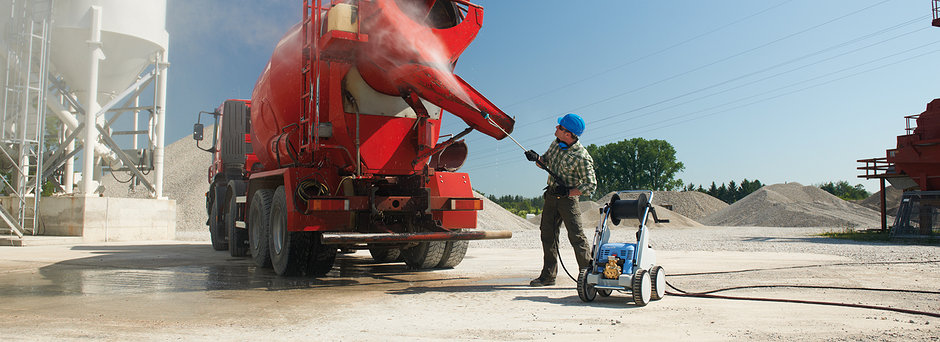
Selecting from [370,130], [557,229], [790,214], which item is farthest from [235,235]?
[790,214]

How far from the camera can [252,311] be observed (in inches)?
190

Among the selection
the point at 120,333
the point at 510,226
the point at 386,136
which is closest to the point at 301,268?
the point at 386,136

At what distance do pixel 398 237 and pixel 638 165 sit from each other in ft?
243

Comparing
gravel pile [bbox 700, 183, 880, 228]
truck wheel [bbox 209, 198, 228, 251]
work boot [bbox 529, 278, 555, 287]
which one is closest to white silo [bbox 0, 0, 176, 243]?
truck wheel [bbox 209, 198, 228, 251]

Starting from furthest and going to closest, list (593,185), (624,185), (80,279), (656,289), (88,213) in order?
(624,185) < (88,213) < (80,279) < (593,185) < (656,289)

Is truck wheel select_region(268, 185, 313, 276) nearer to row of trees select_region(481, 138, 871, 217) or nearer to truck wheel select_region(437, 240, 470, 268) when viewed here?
truck wheel select_region(437, 240, 470, 268)

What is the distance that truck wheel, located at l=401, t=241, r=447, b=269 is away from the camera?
8484mm

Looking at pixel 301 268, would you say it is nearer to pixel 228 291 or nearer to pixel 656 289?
pixel 228 291

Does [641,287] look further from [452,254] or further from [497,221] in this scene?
[497,221]

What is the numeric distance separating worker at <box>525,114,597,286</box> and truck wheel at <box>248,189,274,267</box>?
339 centimetres

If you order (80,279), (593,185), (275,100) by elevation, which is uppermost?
(275,100)

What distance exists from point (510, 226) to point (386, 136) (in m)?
21.2

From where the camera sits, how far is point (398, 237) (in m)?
6.55

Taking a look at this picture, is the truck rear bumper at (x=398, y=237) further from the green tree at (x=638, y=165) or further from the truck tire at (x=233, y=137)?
the green tree at (x=638, y=165)
